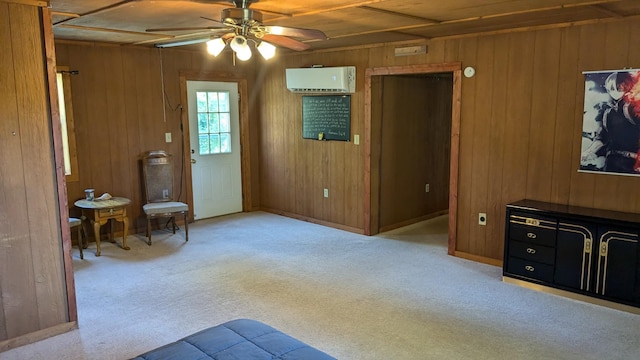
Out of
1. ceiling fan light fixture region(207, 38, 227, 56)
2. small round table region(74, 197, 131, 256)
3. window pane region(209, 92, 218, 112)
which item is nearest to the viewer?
ceiling fan light fixture region(207, 38, 227, 56)

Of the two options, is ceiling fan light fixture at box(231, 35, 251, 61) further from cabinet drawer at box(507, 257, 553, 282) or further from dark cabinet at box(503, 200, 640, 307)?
cabinet drawer at box(507, 257, 553, 282)

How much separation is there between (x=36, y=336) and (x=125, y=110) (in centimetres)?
324

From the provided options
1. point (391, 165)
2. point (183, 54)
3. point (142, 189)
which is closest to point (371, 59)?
point (391, 165)

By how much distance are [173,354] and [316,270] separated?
263 cm

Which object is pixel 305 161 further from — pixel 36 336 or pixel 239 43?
pixel 36 336

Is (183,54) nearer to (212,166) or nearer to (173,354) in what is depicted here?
(212,166)

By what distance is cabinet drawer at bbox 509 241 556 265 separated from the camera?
416 cm

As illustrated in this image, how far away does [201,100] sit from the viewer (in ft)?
21.9

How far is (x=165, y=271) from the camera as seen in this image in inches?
188

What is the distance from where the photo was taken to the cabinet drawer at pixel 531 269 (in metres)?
4.18

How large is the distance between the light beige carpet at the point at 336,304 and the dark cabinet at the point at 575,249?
18 cm

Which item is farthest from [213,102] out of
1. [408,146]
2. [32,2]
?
[32,2]

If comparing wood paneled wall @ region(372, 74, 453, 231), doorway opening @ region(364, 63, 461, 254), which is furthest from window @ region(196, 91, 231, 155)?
wood paneled wall @ region(372, 74, 453, 231)

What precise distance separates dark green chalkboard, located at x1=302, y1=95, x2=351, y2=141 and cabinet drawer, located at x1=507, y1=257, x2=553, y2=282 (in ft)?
8.48
